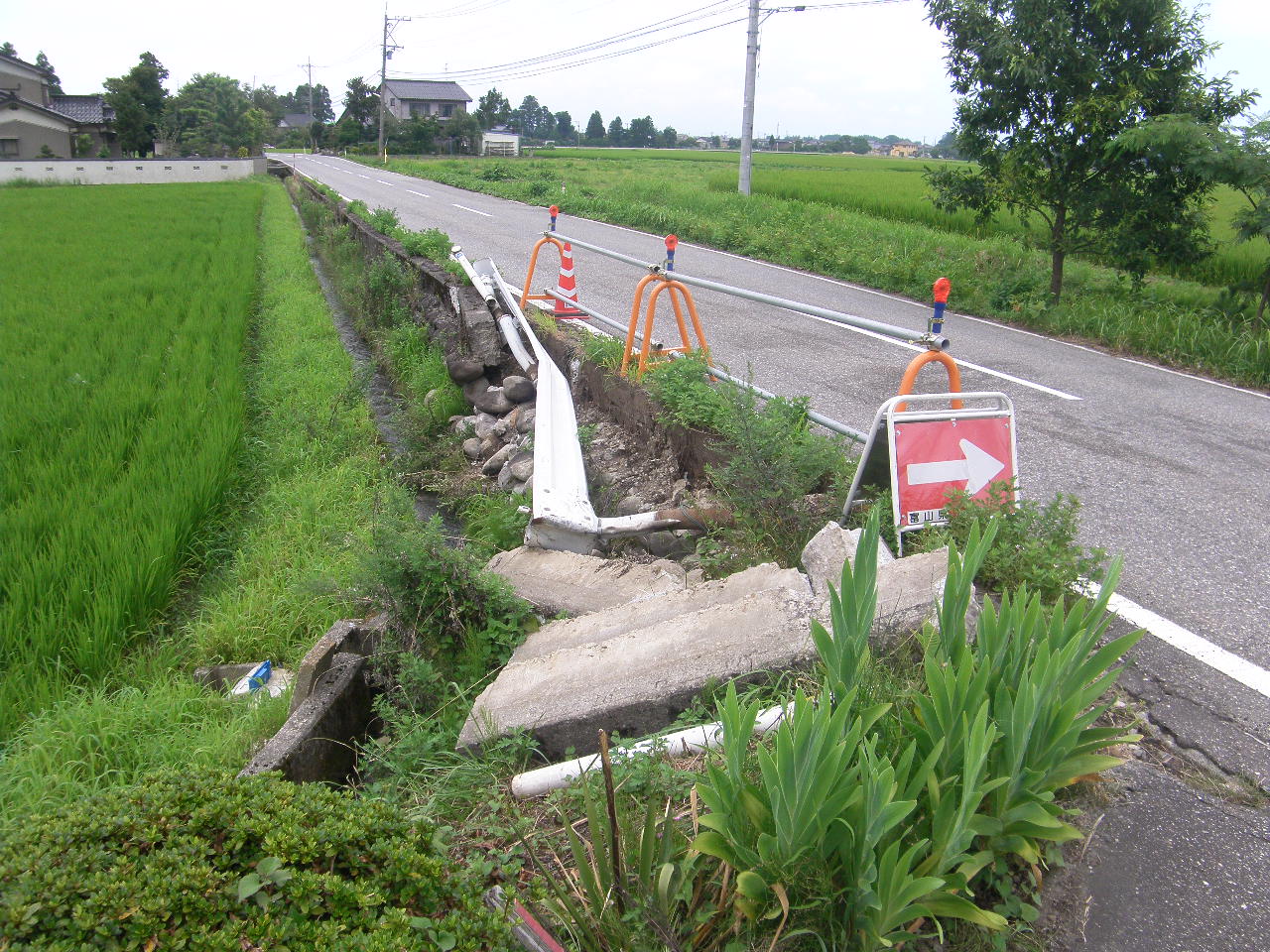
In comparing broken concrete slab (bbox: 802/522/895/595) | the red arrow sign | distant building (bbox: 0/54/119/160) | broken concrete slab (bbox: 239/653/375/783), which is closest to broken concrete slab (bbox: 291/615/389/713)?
broken concrete slab (bbox: 239/653/375/783)

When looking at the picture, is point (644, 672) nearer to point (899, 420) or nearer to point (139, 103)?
point (899, 420)

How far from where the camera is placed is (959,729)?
5.68 feet

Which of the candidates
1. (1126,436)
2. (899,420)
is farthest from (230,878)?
(1126,436)

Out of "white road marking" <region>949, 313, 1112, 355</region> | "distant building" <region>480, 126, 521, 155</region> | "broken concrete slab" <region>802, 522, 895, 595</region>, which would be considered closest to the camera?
"broken concrete slab" <region>802, 522, 895, 595</region>

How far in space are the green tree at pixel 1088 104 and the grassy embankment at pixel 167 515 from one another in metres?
7.60

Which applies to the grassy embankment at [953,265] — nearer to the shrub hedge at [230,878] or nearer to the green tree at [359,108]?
the shrub hedge at [230,878]

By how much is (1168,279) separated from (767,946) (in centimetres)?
1152

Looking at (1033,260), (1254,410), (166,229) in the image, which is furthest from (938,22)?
(166,229)

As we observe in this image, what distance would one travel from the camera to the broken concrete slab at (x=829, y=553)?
116 inches

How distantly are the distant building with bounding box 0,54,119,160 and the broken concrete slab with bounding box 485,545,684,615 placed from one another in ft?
139

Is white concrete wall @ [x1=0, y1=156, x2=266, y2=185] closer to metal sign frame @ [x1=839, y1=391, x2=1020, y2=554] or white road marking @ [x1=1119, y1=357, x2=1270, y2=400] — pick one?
white road marking @ [x1=1119, y1=357, x2=1270, y2=400]

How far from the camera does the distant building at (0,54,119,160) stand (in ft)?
133

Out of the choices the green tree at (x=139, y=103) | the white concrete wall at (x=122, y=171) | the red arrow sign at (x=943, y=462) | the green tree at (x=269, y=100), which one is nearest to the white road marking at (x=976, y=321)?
the red arrow sign at (x=943, y=462)

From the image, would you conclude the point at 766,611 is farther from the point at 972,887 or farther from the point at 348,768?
the point at 348,768
